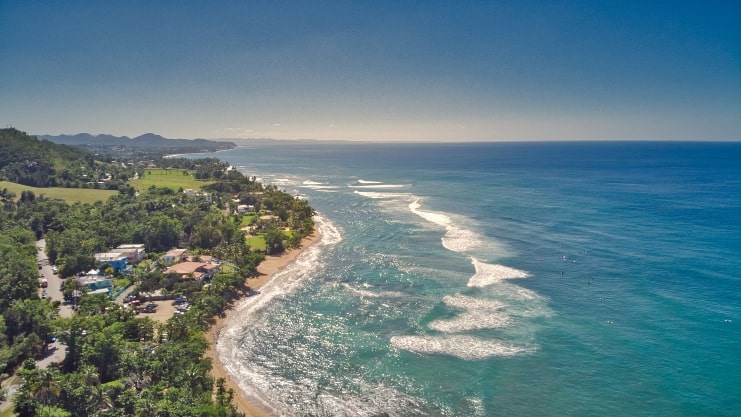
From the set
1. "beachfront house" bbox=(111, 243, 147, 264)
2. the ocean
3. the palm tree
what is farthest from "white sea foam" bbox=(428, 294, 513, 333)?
"beachfront house" bbox=(111, 243, 147, 264)

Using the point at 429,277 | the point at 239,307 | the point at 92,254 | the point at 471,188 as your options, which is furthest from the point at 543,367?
the point at 471,188

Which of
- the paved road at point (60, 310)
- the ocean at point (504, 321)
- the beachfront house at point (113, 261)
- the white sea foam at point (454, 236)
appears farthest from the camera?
the white sea foam at point (454, 236)

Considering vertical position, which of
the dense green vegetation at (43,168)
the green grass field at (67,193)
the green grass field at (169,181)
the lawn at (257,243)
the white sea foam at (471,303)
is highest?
the dense green vegetation at (43,168)

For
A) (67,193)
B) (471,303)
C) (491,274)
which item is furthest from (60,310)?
(67,193)

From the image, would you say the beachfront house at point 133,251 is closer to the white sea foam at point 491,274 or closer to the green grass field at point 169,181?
the white sea foam at point 491,274

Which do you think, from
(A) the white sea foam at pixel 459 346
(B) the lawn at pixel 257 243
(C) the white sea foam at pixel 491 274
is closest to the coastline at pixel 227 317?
(B) the lawn at pixel 257 243

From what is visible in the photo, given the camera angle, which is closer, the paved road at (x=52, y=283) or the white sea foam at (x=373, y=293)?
the paved road at (x=52, y=283)

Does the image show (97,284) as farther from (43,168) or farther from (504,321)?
(43,168)
